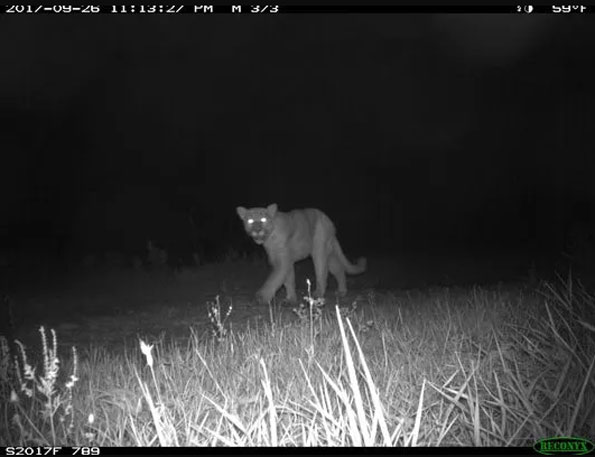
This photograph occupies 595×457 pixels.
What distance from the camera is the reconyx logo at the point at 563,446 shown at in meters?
2.27

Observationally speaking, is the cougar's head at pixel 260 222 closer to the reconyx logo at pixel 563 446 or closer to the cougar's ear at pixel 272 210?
the cougar's ear at pixel 272 210

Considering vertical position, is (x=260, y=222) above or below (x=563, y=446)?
above

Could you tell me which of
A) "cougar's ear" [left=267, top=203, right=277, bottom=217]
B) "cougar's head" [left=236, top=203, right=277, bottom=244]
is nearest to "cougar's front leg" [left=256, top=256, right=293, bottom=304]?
"cougar's head" [left=236, top=203, right=277, bottom=244]

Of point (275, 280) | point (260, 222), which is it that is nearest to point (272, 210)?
point (260, 222)

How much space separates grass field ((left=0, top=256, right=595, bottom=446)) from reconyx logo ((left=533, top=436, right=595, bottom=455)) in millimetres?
64

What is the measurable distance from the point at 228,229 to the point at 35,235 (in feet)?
22.8

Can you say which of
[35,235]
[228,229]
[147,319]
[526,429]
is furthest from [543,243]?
[526,429]

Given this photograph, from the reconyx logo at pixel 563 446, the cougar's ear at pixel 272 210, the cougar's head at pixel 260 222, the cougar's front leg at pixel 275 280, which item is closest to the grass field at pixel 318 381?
the reconyx logo at pixel 563 446

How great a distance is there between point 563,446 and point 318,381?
1.63 metres

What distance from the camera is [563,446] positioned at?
231cm

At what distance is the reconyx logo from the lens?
2.27 metres

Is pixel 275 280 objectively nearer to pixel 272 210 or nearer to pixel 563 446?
pixel 272 210

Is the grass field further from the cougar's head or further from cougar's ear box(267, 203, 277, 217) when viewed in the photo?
cougar's ear box(267, 203, 277, 217)

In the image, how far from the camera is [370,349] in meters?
4.88
